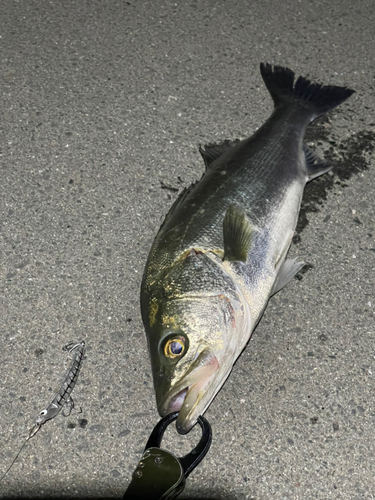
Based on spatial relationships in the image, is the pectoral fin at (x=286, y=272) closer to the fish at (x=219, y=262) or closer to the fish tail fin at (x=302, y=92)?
the fish at (x=219, y=262)

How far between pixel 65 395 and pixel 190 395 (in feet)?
2.31

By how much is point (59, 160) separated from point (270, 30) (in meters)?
2.27

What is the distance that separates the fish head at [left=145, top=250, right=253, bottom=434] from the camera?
6.56ft

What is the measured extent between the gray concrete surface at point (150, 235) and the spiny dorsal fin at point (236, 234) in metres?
0.49

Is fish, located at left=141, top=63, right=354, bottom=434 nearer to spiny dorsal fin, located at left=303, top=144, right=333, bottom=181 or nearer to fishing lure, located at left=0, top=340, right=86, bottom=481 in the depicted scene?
spiny dorsal fin, located at left=303, top=144, right=333, bottom=181

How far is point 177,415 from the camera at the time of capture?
204cm

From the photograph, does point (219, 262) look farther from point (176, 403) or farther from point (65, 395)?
point (65, 395)

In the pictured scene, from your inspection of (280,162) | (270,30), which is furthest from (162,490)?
(270,30)

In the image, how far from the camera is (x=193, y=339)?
6.79ft

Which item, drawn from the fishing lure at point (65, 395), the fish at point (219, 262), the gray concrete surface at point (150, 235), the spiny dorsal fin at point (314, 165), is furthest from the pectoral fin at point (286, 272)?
the fishing lure at point (65, 395)

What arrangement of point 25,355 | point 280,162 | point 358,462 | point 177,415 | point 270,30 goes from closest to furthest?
point 177,415 → point 358,462 → point 25,355 → point 280,162 → point 270,30

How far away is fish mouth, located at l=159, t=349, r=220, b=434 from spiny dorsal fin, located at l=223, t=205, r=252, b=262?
53 cm

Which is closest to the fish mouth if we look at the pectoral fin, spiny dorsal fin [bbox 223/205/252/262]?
spiny dorsal fin [bbox 223/205/252/262]

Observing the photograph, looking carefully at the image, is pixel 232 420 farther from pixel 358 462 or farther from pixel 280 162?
pixel 280 162
